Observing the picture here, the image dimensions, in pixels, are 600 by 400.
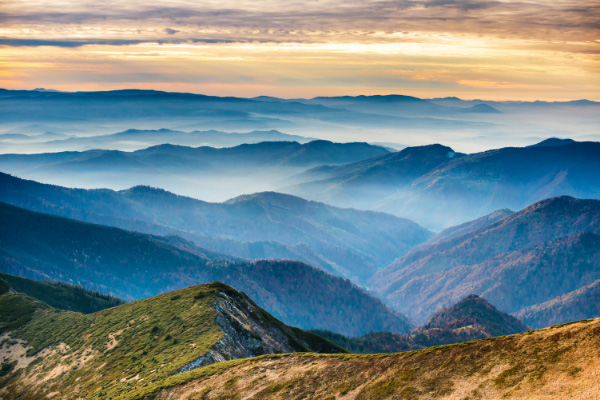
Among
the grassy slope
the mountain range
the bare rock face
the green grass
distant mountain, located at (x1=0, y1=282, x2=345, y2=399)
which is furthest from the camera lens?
the bare rock face

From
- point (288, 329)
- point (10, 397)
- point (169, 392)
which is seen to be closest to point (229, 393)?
point (169, 392)

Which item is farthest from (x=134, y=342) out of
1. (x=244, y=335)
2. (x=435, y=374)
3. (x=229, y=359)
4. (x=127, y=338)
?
(x=435, y=374)

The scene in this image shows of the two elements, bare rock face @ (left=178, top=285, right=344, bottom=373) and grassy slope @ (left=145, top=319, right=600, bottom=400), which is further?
bare rock face @ (left=178, top=285, right=344, bottom=373)

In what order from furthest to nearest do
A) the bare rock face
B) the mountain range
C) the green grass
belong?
the bare rock face, the green grass, the mountain range

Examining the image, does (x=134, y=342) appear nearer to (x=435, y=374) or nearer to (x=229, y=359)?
(x=229, y=359)

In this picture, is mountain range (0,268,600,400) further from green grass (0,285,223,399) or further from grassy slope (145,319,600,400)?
green grass (0,285,223,399)

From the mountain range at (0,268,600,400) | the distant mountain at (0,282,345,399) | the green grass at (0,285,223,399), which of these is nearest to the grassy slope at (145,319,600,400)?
the mountain range at (0,268,600,400)
